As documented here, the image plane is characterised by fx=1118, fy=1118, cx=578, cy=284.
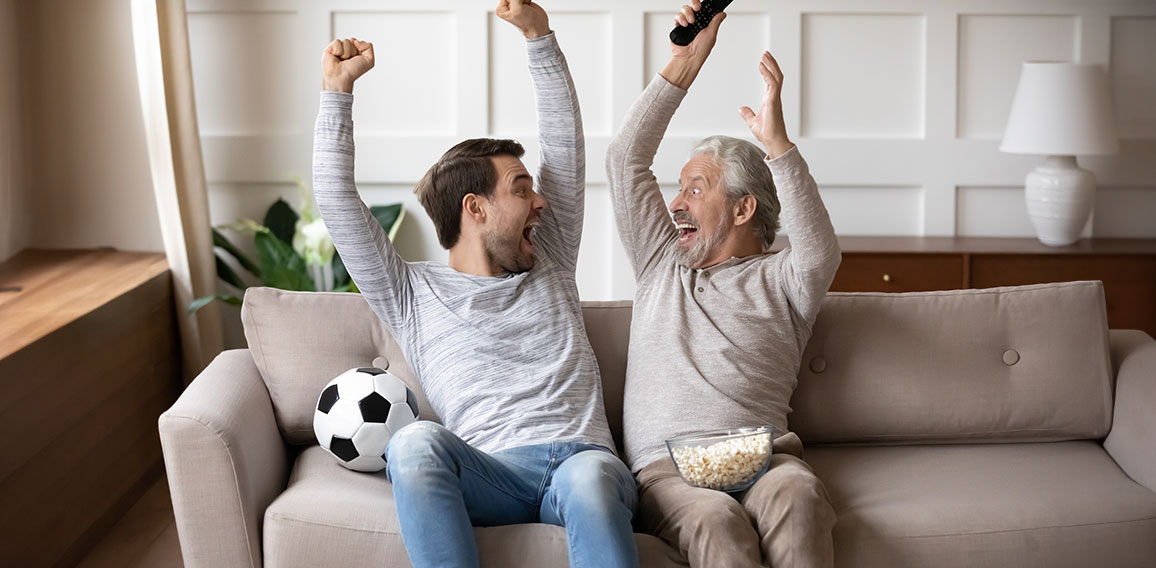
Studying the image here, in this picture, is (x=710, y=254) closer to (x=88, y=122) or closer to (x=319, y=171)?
(x=319, y=171)

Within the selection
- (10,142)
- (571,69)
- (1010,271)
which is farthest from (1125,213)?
(10,142)

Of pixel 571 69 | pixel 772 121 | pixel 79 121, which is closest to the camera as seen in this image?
pixel 772 121

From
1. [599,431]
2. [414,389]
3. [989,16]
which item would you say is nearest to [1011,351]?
[599,431]

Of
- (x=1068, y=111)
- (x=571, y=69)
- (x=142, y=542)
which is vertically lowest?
(x=142, y=542)

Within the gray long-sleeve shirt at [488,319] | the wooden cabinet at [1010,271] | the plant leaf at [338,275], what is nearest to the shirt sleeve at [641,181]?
the gray long-sleeve shirt at [488,319]

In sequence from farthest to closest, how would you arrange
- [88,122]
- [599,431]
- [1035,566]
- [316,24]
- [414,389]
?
[316,24] < [88,122] < [414,389] < [599,431] < [1035,566]

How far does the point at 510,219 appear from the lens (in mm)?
2328

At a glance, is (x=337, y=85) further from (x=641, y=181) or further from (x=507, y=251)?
(x=641, y=181)

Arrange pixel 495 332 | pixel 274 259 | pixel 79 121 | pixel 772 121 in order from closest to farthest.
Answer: pixel 772 121, pixel 495 332, pixel 79 121, pixel 274 259

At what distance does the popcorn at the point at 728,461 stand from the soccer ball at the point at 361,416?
22.3 inches

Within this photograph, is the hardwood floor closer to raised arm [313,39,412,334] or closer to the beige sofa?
the beige sofa

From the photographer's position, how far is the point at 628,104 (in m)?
3.79

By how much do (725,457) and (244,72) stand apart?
8.31 feet

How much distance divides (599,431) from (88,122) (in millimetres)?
2158
